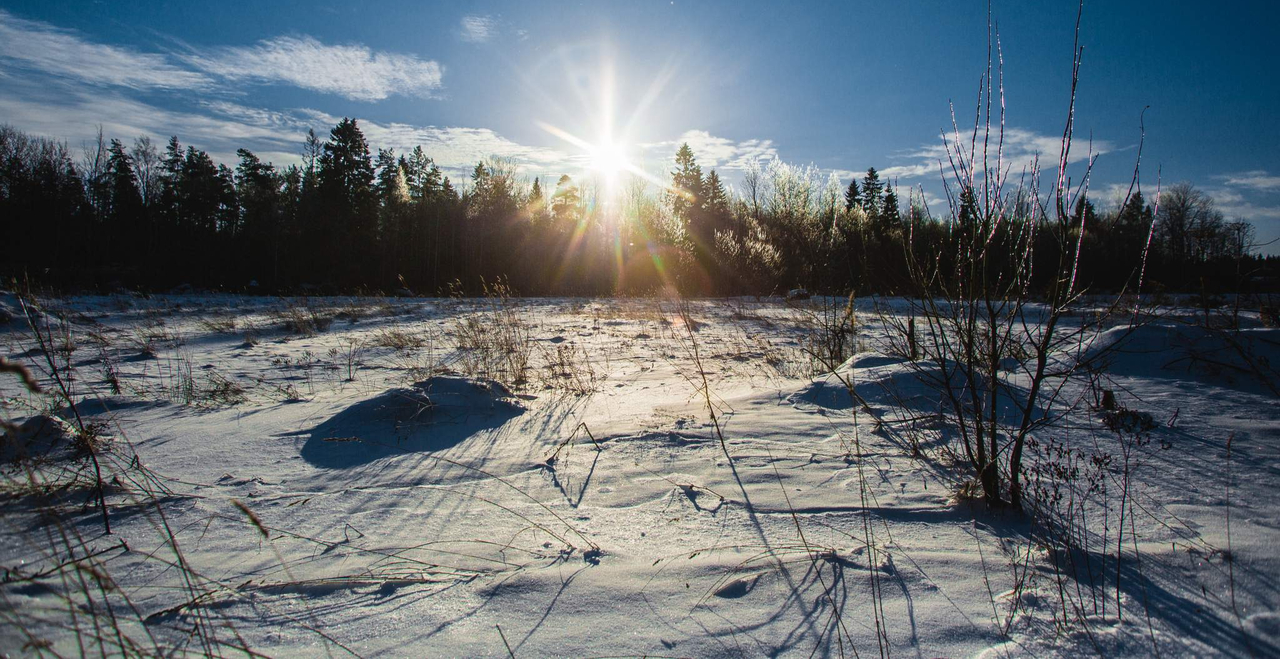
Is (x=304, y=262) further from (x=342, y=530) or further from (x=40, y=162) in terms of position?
(x=342, y=530)

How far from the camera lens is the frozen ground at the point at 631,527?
1324mm

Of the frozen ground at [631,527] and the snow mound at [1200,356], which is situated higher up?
the snow mound at [1200,356]

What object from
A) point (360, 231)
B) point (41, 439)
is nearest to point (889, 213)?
point (41, 439)

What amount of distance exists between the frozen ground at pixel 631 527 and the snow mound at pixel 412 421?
0.7 inches

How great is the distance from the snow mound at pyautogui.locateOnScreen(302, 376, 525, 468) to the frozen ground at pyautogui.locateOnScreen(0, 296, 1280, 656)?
18 millimetres

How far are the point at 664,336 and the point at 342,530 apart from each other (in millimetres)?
5548

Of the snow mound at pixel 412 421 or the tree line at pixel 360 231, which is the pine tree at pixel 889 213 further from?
the tree line at pixel 360 231

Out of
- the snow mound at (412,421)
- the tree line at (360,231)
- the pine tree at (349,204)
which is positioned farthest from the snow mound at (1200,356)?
the pine tree at (349,204)

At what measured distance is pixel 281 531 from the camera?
1855 mm

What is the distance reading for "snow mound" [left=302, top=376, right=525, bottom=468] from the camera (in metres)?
2.71

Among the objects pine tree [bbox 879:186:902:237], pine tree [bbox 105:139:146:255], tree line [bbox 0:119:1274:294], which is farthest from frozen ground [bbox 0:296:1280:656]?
pine tree [bbox 105:139:146:255]

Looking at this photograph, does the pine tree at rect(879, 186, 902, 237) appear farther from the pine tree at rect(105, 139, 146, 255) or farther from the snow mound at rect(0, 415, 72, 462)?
the pine tree at rect(105, 139, 146, 255)

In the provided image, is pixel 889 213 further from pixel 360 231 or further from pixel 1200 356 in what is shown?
pixel 360 231

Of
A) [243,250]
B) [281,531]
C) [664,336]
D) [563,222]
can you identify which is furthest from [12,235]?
[281,531]
